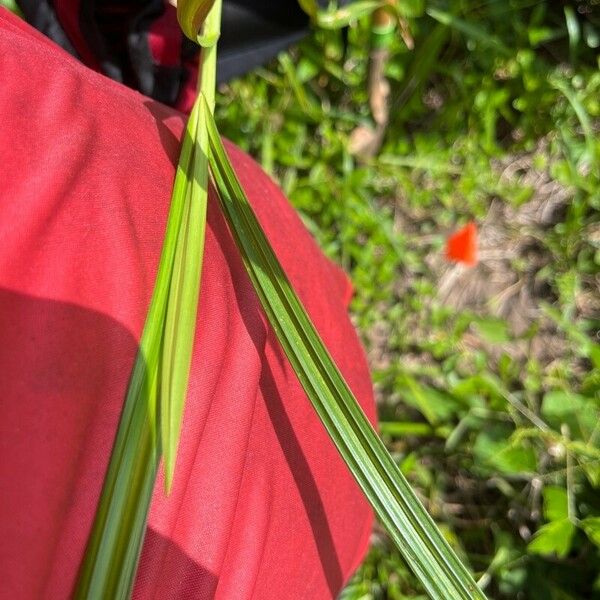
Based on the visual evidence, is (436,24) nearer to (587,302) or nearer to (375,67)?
(375,67)

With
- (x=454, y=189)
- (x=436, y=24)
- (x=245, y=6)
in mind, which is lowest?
(x=454, y=189)

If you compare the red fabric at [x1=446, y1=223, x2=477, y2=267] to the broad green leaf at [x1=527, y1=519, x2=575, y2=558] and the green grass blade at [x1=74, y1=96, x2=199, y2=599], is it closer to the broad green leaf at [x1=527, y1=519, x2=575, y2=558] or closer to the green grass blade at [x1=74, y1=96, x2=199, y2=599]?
the broad green leaf at [x1=527, y1=519, x2=575, y2=558]

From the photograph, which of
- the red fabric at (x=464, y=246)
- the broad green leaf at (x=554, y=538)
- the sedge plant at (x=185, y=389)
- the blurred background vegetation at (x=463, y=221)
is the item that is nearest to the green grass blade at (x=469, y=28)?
the blurred background vegetation at (x=463, y=221)

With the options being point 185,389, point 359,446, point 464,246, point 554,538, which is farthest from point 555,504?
point 185,389

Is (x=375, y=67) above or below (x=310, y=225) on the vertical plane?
above

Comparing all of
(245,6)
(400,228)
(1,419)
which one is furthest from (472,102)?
(1,419)

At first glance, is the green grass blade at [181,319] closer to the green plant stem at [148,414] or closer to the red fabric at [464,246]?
the green plant stem at [148,414]
